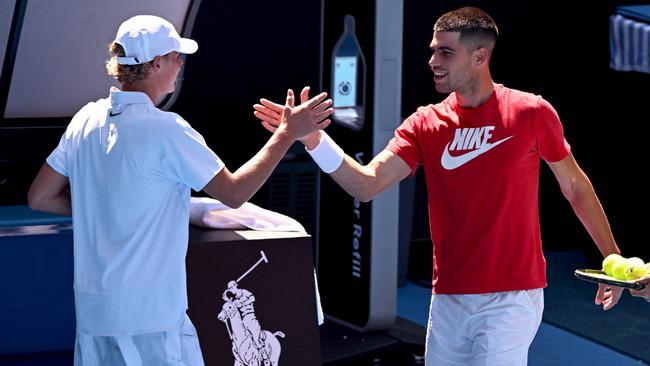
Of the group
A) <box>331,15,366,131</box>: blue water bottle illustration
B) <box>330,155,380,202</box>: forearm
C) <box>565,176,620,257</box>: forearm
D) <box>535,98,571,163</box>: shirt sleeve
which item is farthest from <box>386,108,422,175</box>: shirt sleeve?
<box>331,15,366,131</box>: blue water bottle illustration

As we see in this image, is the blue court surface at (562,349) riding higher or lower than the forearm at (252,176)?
lower

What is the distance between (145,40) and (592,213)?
170cm

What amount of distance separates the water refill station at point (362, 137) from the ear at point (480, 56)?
1.98 meters

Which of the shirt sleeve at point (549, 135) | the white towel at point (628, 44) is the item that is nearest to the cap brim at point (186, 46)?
the shirt sleeve at point (549, 135)

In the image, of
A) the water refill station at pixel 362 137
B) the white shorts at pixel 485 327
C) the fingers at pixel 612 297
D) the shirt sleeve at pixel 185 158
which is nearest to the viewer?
the shirt sleeve at pixel 185 158

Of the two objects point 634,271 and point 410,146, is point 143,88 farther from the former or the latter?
point 634,271

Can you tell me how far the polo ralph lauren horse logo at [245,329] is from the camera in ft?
13.8

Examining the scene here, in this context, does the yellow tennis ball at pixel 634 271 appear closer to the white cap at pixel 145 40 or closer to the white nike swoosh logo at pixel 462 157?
the white nike swoosh logo at pixel 462 157

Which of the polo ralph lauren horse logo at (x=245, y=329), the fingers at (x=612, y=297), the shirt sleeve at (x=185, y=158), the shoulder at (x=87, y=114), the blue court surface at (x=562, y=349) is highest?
the shoulder at (x=87, y=114)

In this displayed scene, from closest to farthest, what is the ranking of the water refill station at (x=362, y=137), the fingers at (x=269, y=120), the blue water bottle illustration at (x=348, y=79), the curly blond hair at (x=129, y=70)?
1. the curly blond hair at (x=129, y=70)
2. the fingers at (x=269, y=120)
3. the water refill station at (x=362, y=137)
4. the blue water bottle illustration at (x=348, y=79)

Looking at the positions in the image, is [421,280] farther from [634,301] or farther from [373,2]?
[373,2]

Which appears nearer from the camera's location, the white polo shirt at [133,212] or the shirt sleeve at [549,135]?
the white polo shirt at [133,212]

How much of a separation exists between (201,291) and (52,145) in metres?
2.37

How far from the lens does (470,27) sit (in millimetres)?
4098
